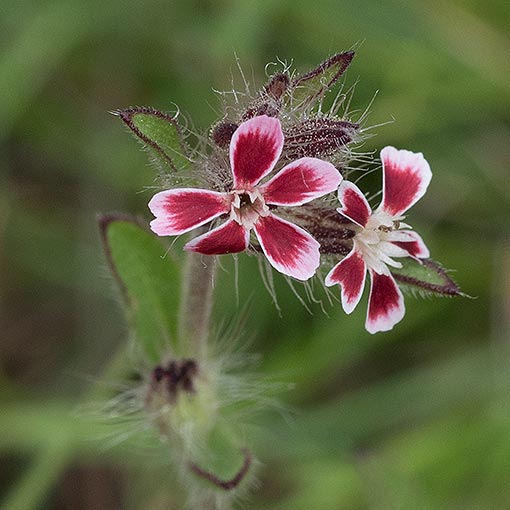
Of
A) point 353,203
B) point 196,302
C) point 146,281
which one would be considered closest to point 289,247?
point 353,203

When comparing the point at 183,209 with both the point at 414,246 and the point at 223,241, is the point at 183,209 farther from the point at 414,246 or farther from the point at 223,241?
the point at 414,246

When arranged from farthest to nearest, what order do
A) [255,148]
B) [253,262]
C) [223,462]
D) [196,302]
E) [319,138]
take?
[253,262] < [223,462] < [196,302] < [319,138] < [255,148]

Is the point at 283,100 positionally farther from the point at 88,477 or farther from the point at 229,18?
the point at 88,477

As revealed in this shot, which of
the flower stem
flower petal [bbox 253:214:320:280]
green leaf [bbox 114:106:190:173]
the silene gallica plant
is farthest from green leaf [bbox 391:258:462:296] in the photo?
green leaf [bbox 114:106:190:173]

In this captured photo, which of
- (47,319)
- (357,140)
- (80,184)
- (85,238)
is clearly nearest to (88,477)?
(47,319)

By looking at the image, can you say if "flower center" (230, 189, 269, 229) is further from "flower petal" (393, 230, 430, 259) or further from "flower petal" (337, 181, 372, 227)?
"flower petal" (393, 230, 430, 259)

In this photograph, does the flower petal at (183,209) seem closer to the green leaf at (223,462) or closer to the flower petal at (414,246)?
the flower petal at (414,246)
